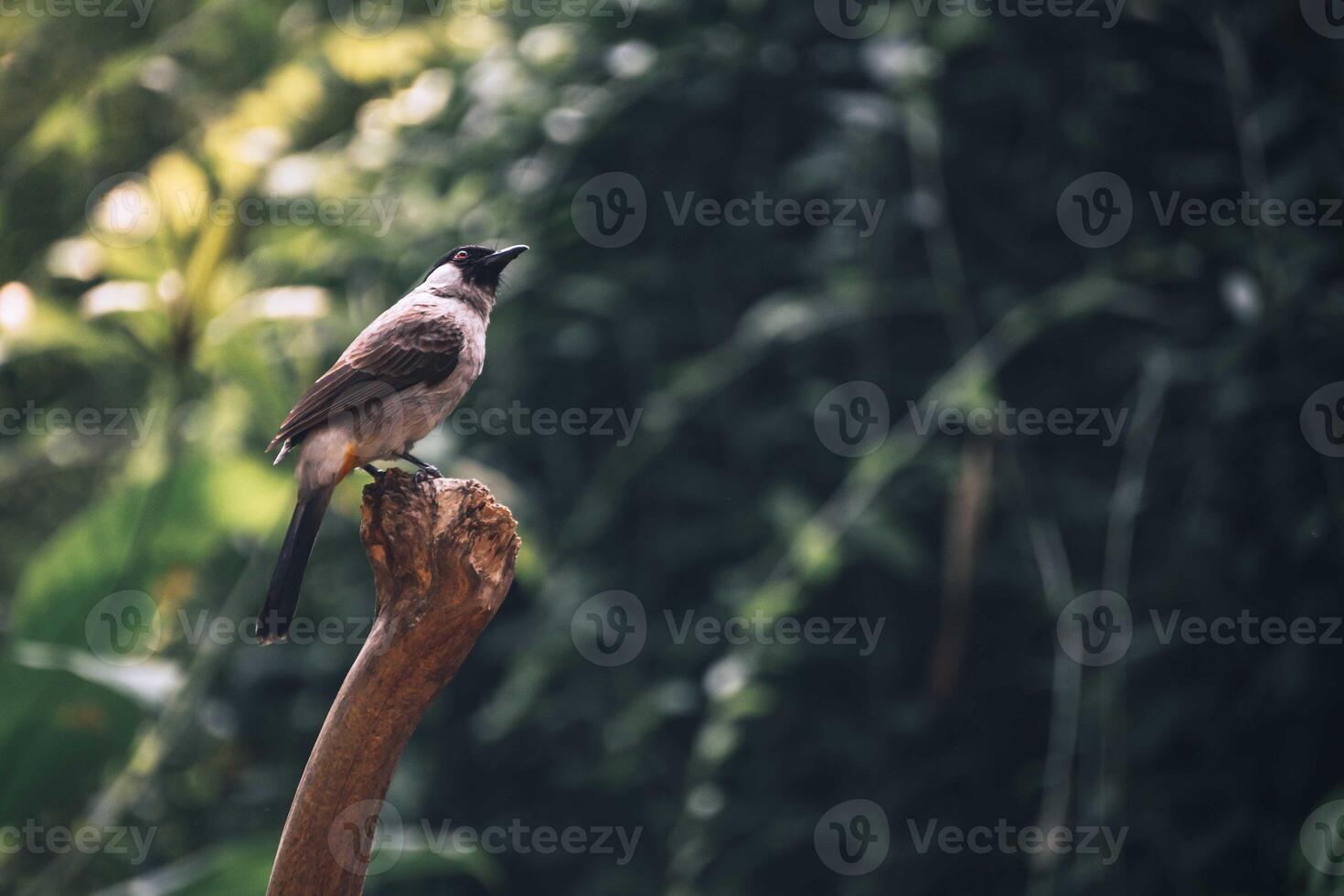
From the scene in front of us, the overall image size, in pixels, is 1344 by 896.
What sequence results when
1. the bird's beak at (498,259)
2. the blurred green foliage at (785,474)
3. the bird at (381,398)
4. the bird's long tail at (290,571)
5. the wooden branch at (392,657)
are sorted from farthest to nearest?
the blurred green foliage at (785,474)
the bird's beak at (498,259)
the bird at (381,398)
the bird's long tail at (290,571)
the wooden branch at (392,657)

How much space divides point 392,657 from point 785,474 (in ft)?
6.07

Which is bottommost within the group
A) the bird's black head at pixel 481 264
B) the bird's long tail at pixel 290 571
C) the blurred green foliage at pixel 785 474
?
the blurred green foliage at pixel 785 474

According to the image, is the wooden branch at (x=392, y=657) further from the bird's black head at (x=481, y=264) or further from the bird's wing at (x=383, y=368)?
the bird's black head at (x=481, y=264)

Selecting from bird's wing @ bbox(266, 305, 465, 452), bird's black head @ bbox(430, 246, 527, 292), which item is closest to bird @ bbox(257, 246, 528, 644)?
bird's wing @ bbox(266, 305, 465, 452)

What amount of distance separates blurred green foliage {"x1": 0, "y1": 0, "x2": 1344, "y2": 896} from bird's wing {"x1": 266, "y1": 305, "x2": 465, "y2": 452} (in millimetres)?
1090

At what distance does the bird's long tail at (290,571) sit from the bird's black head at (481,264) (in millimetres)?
590

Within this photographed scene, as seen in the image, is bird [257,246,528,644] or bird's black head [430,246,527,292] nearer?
bird [257,246,528,644]

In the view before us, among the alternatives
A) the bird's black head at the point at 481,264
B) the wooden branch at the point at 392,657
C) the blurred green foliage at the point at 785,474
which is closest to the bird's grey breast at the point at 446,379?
the bird's black head at the point at 481,264

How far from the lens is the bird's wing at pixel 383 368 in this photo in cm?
193

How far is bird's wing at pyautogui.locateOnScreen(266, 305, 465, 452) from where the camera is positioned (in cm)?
193

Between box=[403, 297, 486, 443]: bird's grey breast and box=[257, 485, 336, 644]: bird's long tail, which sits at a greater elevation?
box=[403, 297, 486, 443]: bird's grey breast

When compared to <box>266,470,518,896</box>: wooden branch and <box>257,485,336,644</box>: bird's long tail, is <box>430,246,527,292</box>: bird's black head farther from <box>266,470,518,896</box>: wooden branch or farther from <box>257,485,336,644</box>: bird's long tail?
<box>266,470,518,896</box>: wooden branch

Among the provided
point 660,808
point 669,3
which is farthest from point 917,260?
point 660,808

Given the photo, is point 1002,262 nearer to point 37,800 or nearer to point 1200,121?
point 1200,121
